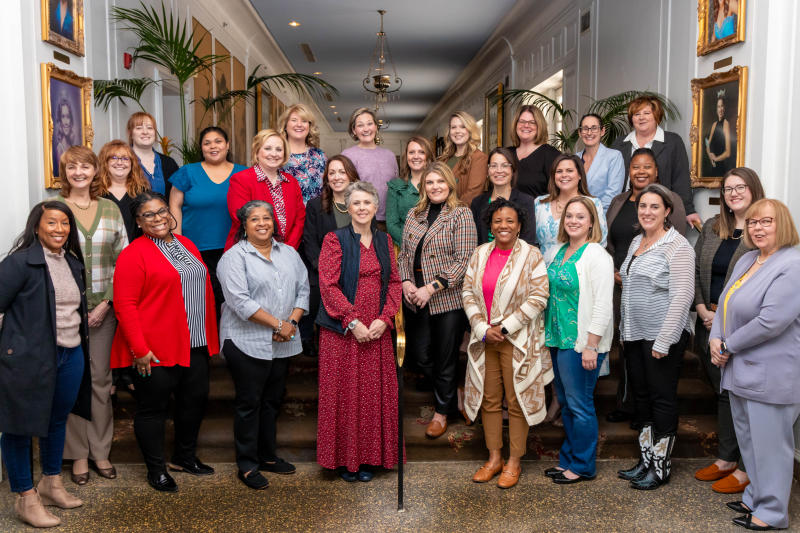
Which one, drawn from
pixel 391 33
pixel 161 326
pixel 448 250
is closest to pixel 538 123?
pixel 448 250

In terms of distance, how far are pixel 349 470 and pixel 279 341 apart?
2.58 feet

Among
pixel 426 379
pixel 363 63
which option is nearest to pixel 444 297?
pixel 426 379

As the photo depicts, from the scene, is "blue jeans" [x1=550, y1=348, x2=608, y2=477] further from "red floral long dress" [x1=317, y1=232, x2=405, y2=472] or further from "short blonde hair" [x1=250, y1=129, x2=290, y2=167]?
"short blonde hair" [x1=250, y1=129, x2=290, y2=167]

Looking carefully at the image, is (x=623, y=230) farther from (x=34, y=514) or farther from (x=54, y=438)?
(x=34, y=514)

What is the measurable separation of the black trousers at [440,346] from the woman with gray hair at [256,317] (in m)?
0.69

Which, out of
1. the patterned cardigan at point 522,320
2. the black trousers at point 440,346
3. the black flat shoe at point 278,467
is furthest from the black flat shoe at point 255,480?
the patterned cardigan at point 522,320

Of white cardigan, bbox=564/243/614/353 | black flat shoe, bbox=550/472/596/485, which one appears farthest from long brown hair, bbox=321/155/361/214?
black flat shoe, bbox=550/472/596/485

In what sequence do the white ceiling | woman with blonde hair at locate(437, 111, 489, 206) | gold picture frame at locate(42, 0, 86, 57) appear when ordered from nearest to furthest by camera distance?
gold picture frame at locate(42, 0, 86, 57)
woman with blonde hair at locate(437, 111, 489, 206)
the white ceiling

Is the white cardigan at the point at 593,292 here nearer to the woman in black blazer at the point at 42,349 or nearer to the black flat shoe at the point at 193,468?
the black flat shoe at the point at 193,468

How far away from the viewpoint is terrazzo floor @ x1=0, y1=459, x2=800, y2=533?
8.99 feet

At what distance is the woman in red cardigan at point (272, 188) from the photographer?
3.52 m

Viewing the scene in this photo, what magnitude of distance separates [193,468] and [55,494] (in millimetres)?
663

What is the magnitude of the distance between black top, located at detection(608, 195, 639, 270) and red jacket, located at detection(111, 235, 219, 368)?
2.61 metres

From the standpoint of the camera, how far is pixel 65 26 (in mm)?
3488
